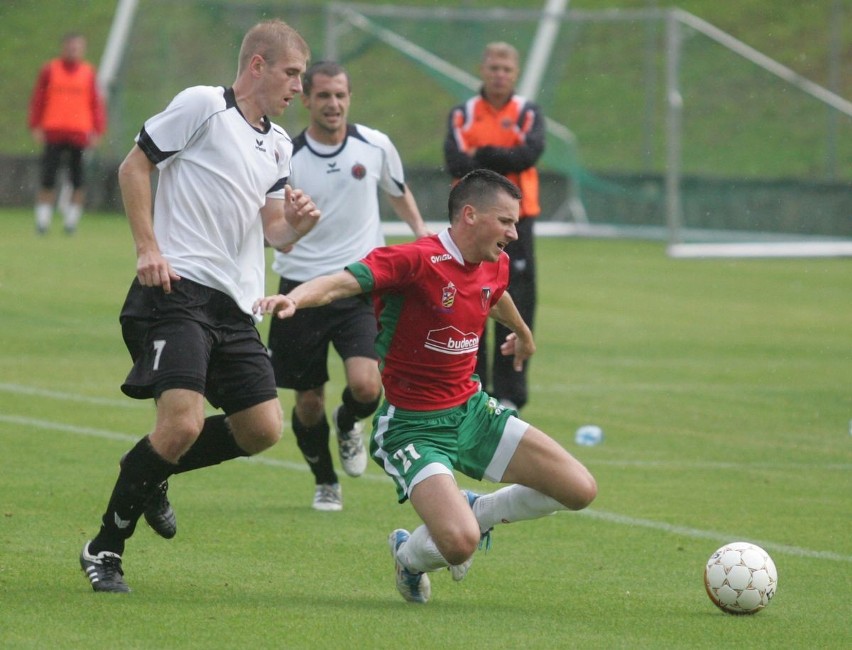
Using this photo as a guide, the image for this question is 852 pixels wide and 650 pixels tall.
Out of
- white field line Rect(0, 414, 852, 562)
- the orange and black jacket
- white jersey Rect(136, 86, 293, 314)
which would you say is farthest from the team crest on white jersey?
the orange and black jacket

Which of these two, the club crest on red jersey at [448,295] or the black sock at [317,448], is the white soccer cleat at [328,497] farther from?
the club crest on red jersey at [448,295]

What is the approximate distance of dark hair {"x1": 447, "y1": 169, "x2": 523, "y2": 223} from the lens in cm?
653

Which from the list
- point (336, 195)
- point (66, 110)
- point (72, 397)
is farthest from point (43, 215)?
point (336, 195)

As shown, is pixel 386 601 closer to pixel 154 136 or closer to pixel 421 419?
pixel 421 419

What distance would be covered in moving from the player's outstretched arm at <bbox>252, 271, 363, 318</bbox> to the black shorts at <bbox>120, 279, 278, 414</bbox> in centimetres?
36

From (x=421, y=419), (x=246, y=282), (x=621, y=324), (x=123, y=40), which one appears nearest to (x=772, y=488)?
(x=421, y=419)

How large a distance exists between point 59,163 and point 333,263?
15.4m

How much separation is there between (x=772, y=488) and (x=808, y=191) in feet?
50.6

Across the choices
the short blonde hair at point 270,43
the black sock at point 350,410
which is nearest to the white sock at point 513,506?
the black sock at point 350,410

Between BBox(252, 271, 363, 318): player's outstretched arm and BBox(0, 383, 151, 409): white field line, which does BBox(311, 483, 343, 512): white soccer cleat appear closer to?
BBox(252, 271, 363, 318): player's outstretched arm

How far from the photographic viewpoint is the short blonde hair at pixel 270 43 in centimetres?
645

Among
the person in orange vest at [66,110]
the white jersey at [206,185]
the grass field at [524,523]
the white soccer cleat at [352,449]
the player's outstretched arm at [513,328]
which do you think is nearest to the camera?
the grass field at [524,523]

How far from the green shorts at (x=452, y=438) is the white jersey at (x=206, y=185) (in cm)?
77

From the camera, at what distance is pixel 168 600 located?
19.7 ft
